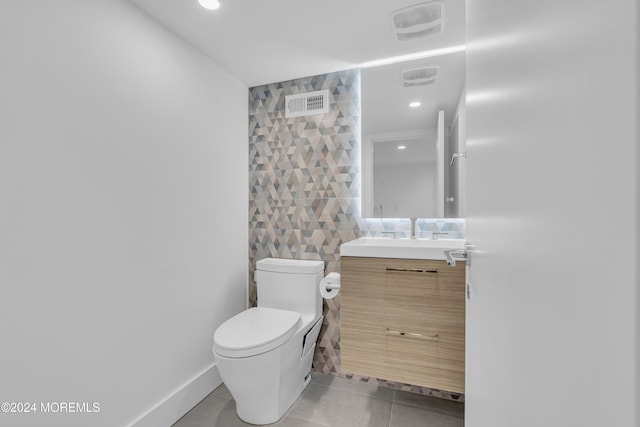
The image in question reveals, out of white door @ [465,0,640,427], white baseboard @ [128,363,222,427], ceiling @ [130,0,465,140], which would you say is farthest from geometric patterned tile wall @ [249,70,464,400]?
white door @ [465,0,640,427]

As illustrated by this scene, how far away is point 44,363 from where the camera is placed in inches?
44.0

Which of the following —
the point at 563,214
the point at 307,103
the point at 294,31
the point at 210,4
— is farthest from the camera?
the point at 307,103

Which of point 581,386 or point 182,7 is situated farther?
point 182,7

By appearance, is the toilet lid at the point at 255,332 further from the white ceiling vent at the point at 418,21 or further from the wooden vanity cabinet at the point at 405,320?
the white ceiling vent at the point at 418,21

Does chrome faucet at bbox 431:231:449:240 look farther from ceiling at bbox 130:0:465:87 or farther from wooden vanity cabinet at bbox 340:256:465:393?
ceiling at bbox 130:0:465:87

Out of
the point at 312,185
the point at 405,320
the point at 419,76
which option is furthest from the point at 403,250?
the point at 419,76

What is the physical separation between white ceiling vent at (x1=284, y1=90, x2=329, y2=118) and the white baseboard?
1.92 m

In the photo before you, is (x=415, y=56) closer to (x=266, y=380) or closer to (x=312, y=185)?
(x=312, y=185)

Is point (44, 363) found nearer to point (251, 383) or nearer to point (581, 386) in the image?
point (251, 383)

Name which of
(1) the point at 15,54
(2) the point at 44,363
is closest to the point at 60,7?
(1) the point at 15,54

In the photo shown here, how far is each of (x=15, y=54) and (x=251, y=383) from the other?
66.5 inches

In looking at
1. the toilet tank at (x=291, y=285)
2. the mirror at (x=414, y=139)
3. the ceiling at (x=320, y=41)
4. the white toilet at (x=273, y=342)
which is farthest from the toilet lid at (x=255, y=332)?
the ceiling at (x=320, y=41)

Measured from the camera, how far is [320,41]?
1.78 meters

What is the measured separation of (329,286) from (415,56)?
1.64m
